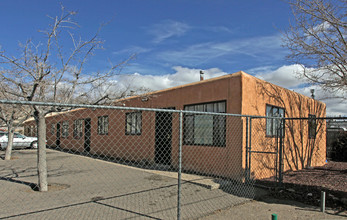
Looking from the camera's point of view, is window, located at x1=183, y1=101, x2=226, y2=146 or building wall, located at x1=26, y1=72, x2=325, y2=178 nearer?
building wall, located at x1=26, y1=72, x2=325, y2=178

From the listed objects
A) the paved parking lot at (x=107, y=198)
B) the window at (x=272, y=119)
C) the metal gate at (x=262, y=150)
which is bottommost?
the paved parking lot at (x=107, y=198)

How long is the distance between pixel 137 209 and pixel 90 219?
96 centimetres

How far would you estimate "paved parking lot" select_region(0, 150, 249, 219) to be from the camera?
488cm

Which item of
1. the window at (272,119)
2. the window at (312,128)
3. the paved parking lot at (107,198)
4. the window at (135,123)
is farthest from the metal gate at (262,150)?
the window at (135,123)

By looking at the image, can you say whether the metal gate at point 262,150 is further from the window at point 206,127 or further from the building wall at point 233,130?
the window at point 206,127

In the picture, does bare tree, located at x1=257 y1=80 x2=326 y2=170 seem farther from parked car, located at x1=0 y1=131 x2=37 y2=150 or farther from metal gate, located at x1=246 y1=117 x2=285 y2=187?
parked car, located at x1=0 y1=131 x2=37 y2=150

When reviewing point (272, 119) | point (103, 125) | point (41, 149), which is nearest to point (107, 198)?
point (41, 149)

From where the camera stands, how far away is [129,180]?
26.3 ft

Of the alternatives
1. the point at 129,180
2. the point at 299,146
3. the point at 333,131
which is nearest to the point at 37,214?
the point at 129,180

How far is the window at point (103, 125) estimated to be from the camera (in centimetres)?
1487

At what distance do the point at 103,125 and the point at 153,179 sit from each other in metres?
8.00

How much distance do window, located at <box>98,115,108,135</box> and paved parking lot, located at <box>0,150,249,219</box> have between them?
6251mm

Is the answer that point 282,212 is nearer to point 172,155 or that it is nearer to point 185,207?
point 185,207

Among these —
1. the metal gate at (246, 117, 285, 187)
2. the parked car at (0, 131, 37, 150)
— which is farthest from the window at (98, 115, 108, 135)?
the metal gate at (246, 117, 285, 187)
